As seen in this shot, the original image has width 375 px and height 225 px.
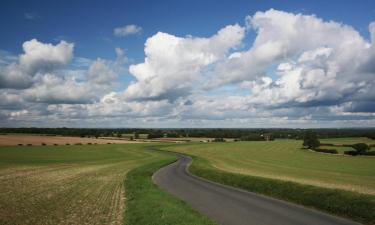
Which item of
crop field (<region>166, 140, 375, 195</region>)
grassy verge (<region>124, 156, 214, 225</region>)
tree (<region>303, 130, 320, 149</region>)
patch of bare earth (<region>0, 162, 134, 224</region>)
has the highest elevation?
tree (<region>303, 130, 320, 149</region>)

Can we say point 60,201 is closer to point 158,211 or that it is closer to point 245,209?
point 158,211

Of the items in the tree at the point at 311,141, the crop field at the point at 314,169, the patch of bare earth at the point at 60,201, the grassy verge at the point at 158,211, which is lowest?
the crop field at the point at 314,169

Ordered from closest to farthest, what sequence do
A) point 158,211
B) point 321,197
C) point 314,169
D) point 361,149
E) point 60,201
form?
point 158,211 → point 321,197 → point 60,201 → point 314,169 → point 361,149

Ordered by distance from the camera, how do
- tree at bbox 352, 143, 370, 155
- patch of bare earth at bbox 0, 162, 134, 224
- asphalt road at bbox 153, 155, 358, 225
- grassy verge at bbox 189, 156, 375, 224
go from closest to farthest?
asphalt road at bbox 153, 155, 358, 225, patch of bare earth at bbox 0, 162, 134, 224, grassy verge at bbox 189, 156, 375, 224, tree at bbox 352, 143, 370, 155

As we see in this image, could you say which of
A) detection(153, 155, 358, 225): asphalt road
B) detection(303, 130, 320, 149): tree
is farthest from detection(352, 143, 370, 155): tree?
detection(153, 155, 358, 225): asphalt road

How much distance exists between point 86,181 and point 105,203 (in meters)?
13.7

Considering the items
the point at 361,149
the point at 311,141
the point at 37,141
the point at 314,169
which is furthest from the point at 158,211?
the point at 37,141

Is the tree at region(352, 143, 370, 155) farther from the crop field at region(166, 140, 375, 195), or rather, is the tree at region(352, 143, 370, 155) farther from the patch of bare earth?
the patch of bare earth

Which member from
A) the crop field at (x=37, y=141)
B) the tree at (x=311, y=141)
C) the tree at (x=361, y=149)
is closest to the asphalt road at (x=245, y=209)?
the tree at (x=361, y=149)

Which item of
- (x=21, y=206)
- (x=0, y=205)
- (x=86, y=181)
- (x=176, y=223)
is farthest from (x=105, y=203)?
(x=86, y=181)

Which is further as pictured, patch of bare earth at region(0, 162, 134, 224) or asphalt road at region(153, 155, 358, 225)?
patch of bare earth at region(0, 162, 134, 224)

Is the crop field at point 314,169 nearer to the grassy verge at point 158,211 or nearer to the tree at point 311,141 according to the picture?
the grassy verge at point 158,211

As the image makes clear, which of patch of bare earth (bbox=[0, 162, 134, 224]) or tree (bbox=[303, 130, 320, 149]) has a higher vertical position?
tree (bbox=[303, 130, 320, 149])

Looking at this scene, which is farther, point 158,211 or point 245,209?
point 245,209
